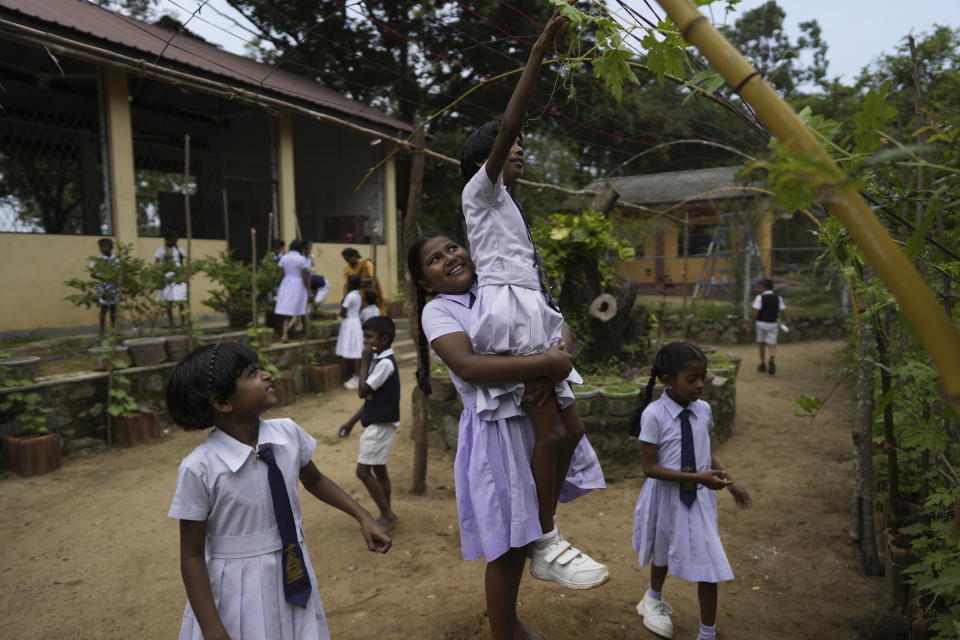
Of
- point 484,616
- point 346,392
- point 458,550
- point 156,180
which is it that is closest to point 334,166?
point 156,180

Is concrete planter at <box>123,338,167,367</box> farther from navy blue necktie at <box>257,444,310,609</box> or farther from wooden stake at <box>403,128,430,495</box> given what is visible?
navy blue necktie at <box>257,444,310,609</box>

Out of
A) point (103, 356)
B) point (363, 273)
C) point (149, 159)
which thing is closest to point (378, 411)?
point (103, 356)

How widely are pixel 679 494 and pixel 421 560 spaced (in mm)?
1890

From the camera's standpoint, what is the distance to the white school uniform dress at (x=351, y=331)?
8.59 meters

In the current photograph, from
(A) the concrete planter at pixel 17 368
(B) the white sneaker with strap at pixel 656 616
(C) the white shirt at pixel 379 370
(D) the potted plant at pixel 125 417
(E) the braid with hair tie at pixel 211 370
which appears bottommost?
(B) the white sneaker with strap at pixel 656 616

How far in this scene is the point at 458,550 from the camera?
414 centimetres

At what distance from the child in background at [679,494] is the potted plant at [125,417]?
552 centimetres

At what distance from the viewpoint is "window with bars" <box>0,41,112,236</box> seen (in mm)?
9703

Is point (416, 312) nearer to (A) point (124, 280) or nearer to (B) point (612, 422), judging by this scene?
(B) point (612, 422)

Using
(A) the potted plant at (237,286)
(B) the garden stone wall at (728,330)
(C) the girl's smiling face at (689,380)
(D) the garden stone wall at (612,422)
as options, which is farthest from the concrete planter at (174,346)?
(B) the garden stone wall at (728,330)

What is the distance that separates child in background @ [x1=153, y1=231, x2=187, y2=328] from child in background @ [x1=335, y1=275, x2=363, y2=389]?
2.08 metres

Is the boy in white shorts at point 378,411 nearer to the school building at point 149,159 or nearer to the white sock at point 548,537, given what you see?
the school building at point 149,159

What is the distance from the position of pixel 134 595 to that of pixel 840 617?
13.1 ft

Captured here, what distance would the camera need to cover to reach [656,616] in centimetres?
291
